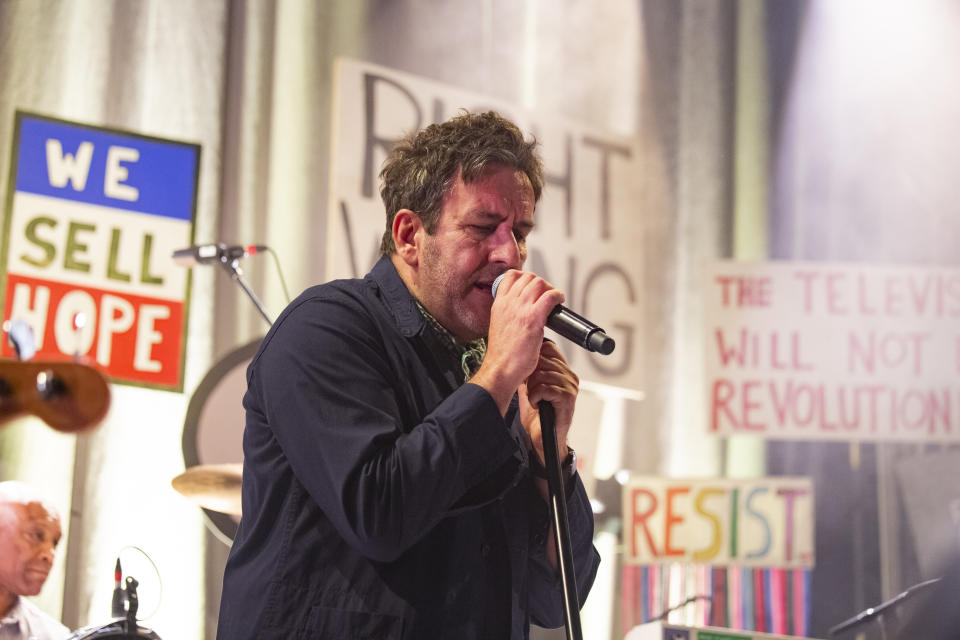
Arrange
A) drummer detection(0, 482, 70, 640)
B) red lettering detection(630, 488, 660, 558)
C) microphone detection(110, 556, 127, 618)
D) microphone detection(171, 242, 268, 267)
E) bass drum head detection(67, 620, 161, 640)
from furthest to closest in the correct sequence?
red lettering detection(630, 488, 660, 558) < microphone detection(171, 242, 268, 267) < drummer detection(0, 482, 70, 640) < microphone detection(110, 556, 127, 618) < bass drum head detection(67, 620, 161, 640)

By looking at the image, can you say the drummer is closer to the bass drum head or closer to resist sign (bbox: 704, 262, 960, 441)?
the bass drum head

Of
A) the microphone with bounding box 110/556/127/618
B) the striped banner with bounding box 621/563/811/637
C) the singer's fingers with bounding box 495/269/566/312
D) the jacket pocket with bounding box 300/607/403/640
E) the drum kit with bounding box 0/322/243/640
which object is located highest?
the singer's fingers with bounding box 495/269/566/312

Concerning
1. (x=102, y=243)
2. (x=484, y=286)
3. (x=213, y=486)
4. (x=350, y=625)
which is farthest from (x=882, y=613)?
(x=102, y=243)

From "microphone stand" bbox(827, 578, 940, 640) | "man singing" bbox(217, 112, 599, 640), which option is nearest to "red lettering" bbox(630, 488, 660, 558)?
"microphone stand" bbox(827, 578, 940, 640)

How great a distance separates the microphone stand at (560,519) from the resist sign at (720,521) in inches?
102

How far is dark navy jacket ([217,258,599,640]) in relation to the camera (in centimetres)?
132

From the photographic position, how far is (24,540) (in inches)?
117

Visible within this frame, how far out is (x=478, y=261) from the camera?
5.37ft

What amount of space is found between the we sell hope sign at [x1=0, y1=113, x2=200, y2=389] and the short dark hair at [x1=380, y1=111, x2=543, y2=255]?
6.31ft

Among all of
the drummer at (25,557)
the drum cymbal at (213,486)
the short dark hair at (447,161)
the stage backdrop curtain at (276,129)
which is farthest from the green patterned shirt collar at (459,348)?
the stage backdrop curtain at (276,129)

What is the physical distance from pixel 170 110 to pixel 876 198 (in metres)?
2.89

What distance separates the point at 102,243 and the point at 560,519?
2504mm

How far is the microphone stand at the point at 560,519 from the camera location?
1.38 metres

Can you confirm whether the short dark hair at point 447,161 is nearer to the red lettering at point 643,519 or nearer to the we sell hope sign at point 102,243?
the we sell hope sign at point 102,243
